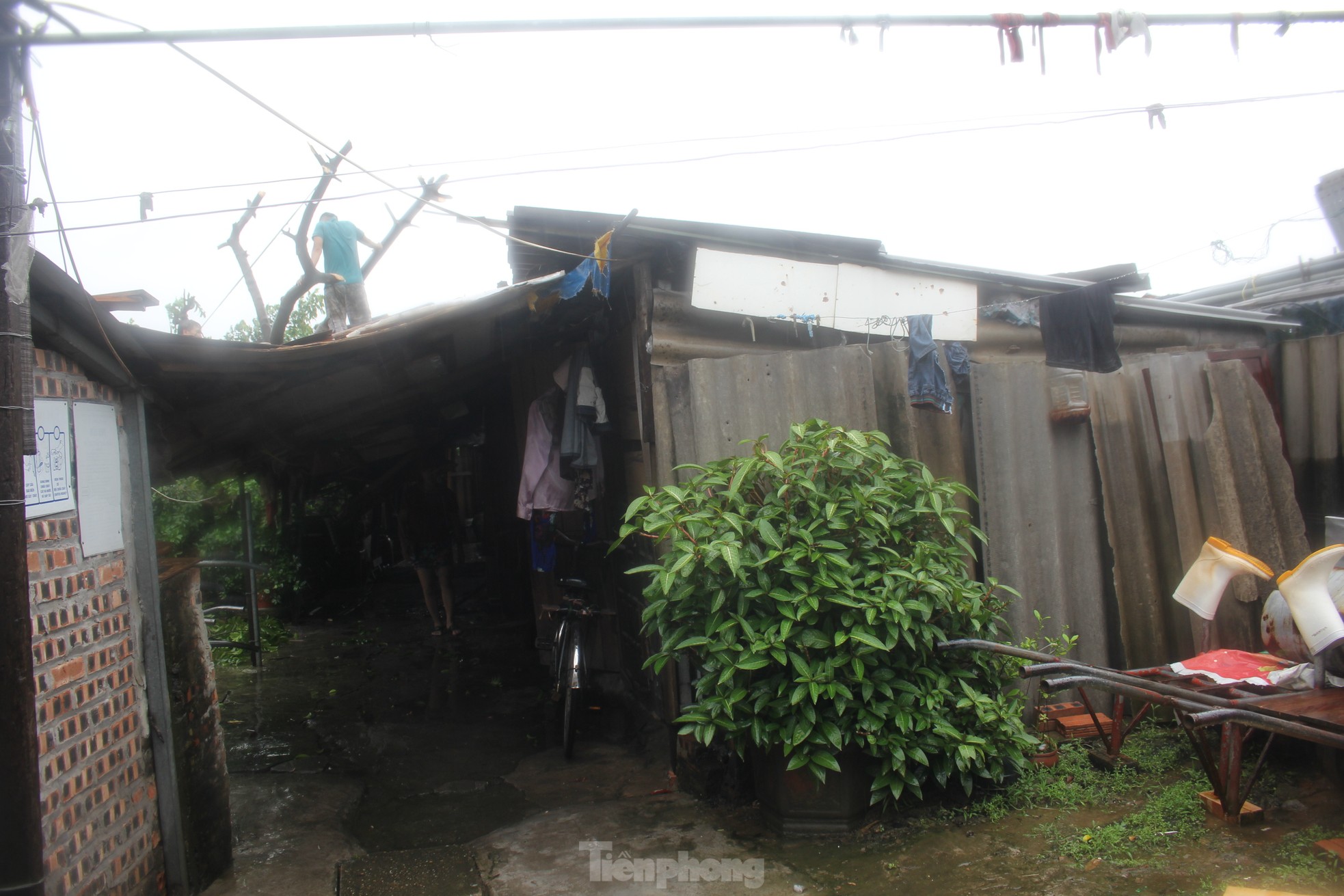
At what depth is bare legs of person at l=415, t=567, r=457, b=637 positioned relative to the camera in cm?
944

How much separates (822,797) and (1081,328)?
3.33 m

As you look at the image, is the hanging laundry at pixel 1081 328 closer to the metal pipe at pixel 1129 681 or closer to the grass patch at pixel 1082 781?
the grass patch at pixel 1082 781

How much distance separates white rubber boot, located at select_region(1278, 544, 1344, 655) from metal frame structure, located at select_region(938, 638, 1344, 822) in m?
0.24

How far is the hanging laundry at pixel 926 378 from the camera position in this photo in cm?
461

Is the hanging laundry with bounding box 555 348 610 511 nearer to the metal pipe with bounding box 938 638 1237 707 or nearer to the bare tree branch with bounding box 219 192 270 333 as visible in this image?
the metal pipe with bounding box 938 638 1237 707

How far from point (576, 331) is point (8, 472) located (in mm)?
4074

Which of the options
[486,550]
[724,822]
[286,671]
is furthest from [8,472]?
[486,550]

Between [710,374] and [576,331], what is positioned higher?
[576,331]

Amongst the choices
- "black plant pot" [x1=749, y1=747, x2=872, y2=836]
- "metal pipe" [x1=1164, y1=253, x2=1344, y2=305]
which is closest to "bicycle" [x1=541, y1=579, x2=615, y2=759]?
"black plant pot" [x1=749, y1=747, x2=872, y2=836]

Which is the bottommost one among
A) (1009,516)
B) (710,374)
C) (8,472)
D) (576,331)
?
(1009,516)

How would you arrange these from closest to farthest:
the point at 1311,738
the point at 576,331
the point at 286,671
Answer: the point at 1311,738 → the point at 576,331 → the point at 286,671

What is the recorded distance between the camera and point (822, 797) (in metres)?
3.88

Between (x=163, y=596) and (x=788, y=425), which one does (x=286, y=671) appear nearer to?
(x=163, y=596)

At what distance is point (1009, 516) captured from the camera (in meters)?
4.68
